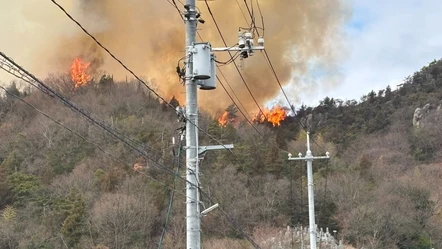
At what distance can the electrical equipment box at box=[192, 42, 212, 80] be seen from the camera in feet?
24.7

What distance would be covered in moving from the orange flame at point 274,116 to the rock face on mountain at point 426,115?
648 inches

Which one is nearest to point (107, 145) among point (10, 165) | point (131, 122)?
point (131, 122)

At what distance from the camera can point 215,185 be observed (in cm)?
3809

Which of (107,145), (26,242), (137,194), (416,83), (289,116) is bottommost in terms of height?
(26,242)

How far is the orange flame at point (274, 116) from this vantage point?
67531 mm

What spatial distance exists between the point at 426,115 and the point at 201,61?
195 feet

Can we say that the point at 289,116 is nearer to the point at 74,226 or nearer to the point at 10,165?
the point at 10,165

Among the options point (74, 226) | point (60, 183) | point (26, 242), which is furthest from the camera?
point (60, 183)

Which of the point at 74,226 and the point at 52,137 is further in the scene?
the point at 52,137

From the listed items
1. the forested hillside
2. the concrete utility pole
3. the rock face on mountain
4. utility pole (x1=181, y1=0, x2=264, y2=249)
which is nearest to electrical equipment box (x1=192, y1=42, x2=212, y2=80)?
utility pole (x1=181, y1=0, x2=264, y2=249)

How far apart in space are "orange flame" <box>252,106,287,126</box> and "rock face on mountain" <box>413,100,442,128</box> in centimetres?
1647

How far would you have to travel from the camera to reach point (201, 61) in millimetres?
A: 7566

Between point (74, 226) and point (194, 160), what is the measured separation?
27.1 metres

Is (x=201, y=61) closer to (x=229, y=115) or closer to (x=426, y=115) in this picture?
(x=426, y=115)
